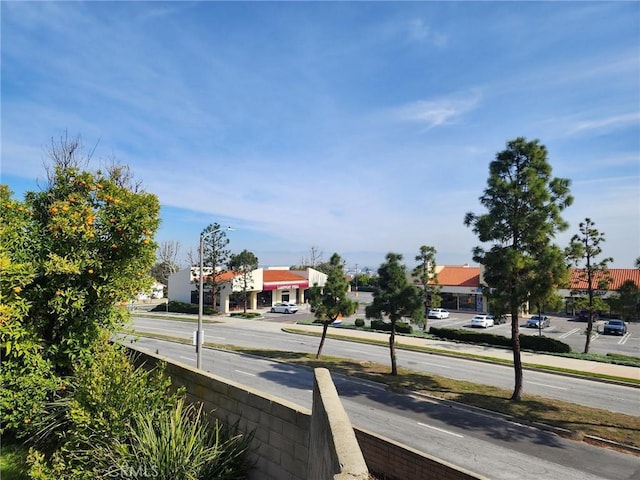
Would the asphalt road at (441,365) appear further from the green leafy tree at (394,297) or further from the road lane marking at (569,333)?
the road lane marking at (569,333)

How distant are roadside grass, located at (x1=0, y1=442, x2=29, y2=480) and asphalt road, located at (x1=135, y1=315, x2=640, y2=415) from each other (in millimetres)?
17751

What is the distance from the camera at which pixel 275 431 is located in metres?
5.68

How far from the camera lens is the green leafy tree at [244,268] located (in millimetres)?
48812

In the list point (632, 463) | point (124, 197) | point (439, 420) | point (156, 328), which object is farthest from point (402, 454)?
point (156, 328)

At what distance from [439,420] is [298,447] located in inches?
397

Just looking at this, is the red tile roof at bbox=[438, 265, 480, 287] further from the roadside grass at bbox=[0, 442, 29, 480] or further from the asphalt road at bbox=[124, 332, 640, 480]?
the roadside grass at bbox=[0, 442, 29, 480]

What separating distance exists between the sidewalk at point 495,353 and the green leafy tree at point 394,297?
8260 millimetres

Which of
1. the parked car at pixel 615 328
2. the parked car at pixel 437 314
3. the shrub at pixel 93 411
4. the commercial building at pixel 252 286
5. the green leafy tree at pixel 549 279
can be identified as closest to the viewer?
the shrub at pixel 93 411

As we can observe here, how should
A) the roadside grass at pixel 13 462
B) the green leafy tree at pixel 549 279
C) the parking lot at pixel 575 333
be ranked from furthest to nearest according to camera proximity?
the parking lot at pixel 575 333 → the green leafy tree at pixel 549 279 → the roadside grass at pixel 13 462

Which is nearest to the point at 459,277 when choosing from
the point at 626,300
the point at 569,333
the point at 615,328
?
the point at 569,333

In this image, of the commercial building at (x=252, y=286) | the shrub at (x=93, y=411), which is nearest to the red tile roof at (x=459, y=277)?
the commercial building at (x=252, y=286)

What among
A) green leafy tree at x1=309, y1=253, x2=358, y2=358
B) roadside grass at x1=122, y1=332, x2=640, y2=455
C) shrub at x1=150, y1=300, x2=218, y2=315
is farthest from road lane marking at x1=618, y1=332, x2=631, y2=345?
shrub at x1=150, y1=300, x2=218, y2=315

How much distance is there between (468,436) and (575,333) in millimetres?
32220

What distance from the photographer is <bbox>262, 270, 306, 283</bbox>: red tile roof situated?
56188mm
